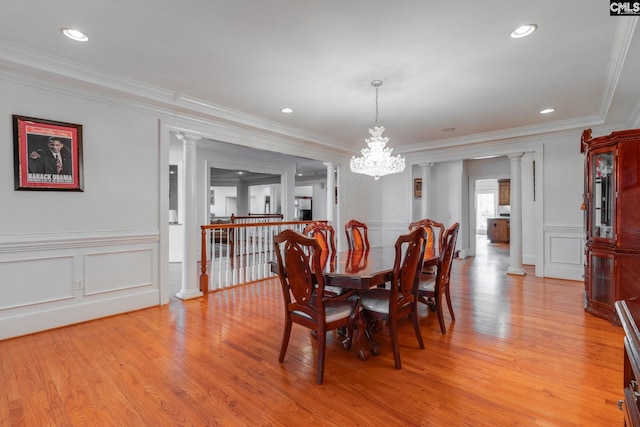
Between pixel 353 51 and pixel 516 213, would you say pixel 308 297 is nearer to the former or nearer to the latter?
pixel 353 51

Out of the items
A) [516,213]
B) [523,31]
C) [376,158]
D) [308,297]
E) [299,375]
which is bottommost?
[299,375]

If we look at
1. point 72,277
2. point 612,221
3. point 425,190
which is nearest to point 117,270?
point 72,277

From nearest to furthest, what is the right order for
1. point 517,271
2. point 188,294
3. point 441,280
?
point 441,280 < point 188,294 < point 517,271

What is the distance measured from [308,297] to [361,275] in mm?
406

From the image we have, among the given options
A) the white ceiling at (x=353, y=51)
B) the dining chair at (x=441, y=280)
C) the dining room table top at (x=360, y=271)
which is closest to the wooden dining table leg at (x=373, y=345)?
the dining room table top at (x=360, y=271)

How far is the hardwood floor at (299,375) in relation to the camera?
68.7 inches

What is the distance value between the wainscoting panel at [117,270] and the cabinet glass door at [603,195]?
5.10 metres

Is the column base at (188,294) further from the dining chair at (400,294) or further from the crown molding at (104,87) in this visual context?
the dining chair at (400,294)

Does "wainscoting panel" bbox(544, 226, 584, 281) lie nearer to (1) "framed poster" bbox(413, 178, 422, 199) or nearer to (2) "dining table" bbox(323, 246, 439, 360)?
(1) "framed poster" bbox(413, 178, 422, 199)

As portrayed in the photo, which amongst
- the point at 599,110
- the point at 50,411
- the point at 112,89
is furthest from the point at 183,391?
the point at 599,110

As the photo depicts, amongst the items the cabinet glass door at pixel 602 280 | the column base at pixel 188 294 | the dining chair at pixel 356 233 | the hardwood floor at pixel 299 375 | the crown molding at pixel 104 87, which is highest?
the crown molding at pixel 104 87

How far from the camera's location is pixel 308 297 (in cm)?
220

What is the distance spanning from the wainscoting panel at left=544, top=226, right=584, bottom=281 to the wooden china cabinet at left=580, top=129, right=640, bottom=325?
1685 mm

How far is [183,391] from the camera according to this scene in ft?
6.46
